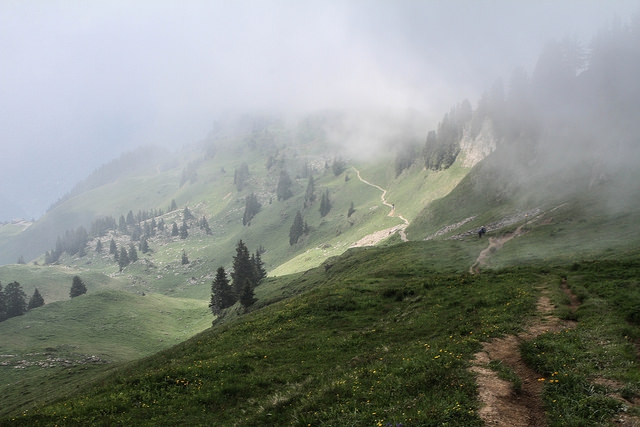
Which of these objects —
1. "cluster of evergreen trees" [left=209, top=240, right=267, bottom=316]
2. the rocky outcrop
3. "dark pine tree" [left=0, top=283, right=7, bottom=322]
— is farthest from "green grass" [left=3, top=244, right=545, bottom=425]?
the rocky outcrop

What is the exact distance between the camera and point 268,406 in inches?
695

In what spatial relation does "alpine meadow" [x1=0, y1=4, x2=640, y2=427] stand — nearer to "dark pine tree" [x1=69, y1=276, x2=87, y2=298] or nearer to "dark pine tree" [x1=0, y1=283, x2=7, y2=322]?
"dark pine tree" [x1=0, y1=283, x2=7, y2=322]

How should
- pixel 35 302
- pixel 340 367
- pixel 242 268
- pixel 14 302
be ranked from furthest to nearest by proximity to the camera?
pixel 35 302 → pixel 242 268 → pixel 14 302 → pixel 340 367

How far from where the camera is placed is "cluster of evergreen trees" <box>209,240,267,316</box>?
7831 cm

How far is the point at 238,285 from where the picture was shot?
11294cm

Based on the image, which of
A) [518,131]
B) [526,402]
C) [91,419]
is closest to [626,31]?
[518,131]

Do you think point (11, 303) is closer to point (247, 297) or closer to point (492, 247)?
point (247, 297)

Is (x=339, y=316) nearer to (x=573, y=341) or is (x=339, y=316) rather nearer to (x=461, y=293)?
(x=461, y=293)

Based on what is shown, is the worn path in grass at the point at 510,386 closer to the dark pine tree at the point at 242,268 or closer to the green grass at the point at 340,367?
the green grass at the point at 340,367

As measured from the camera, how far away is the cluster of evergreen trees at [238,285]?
257 ft

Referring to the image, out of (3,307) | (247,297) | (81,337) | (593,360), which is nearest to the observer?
(593,360)

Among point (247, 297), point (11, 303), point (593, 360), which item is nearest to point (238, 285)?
point (247, 297)

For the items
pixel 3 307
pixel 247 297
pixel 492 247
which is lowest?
pixel 492 247

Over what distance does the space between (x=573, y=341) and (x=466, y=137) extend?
505ft
